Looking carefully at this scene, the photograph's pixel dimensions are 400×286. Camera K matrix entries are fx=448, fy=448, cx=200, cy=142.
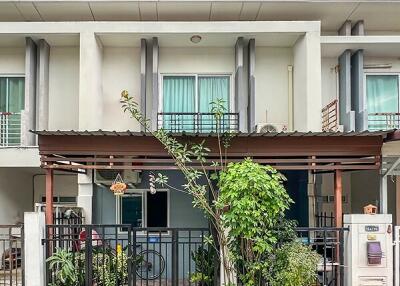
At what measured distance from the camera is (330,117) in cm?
1116

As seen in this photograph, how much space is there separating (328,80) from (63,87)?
22.4 feet

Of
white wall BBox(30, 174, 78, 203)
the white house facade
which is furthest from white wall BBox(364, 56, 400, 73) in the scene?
white wall BBox(30, 174, 78, 203)

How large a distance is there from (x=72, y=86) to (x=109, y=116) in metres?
1.26

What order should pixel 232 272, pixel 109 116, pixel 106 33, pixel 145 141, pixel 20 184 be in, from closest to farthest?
pixel 232 272 → pixel 145 141 → pixel 106 33 → pixel 109 116 → pixel 20 184

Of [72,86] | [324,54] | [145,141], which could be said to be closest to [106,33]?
[72,86]

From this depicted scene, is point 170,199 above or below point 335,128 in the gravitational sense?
below

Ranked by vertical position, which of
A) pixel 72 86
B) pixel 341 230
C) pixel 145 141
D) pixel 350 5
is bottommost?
pixel 341 230

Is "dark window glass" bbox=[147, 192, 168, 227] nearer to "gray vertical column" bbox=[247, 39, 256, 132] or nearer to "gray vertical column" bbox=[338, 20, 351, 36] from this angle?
"gray vertical column" bbox=[247, 39, 256, 132]

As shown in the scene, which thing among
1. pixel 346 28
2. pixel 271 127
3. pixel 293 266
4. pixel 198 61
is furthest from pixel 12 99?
pixel 346 28

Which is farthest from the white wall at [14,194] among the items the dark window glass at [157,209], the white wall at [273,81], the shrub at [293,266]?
the shrub at [293,266]

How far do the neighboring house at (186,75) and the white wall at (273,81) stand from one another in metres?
0.03

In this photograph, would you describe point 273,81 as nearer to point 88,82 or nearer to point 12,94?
point 88,82

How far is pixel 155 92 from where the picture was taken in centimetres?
1095

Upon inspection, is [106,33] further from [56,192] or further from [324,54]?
[324,54]
